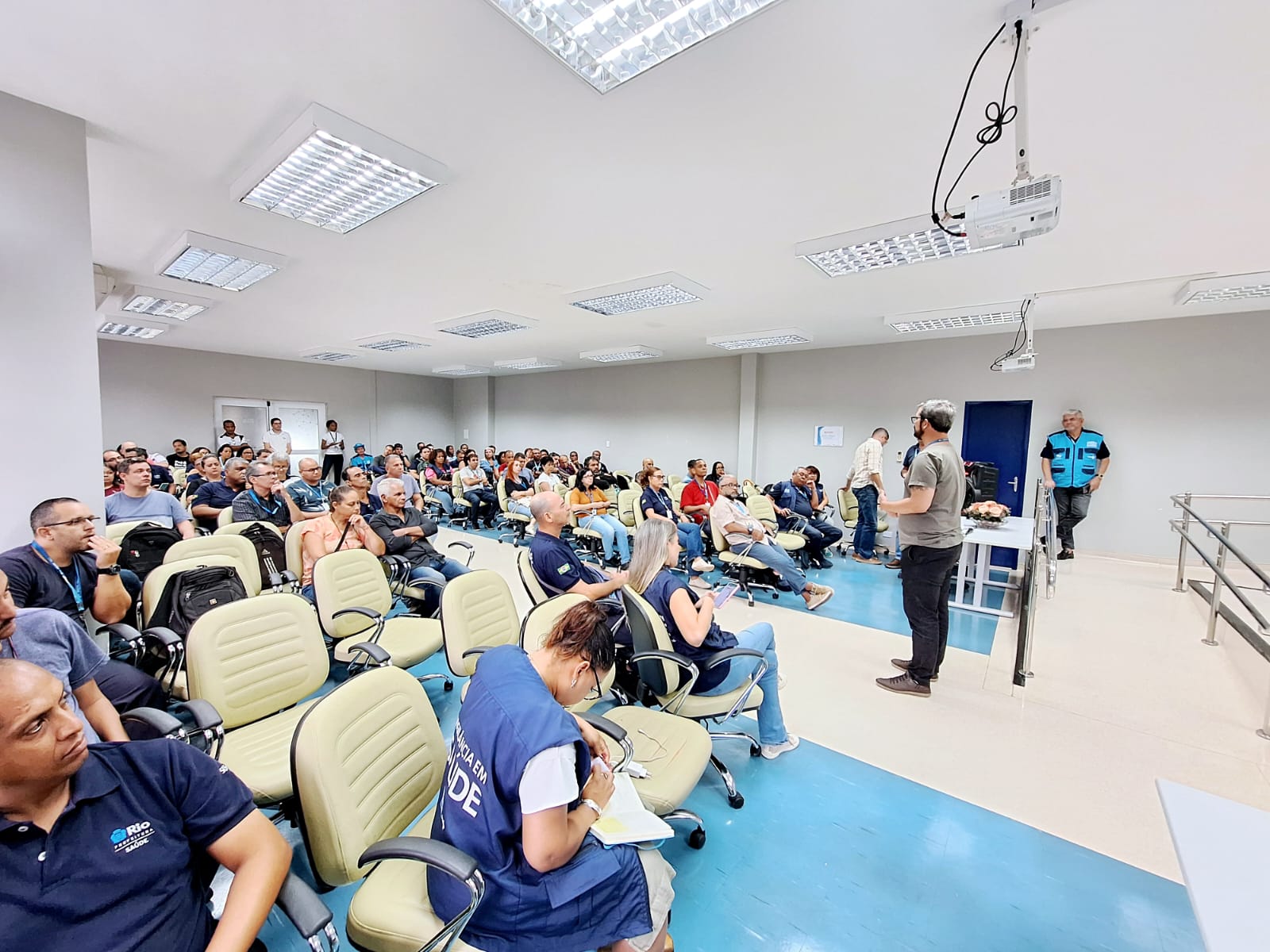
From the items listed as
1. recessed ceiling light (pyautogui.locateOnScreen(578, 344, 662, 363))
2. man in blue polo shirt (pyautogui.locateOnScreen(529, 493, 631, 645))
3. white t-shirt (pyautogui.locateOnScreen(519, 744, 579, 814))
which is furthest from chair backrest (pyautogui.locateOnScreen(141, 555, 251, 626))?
recessed ceiling light (pyautogui.locateOnScreen(578, 344, 662, 363))

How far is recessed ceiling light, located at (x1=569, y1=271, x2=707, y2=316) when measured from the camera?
4340 millimetres

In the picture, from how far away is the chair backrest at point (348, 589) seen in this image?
2.61 metres

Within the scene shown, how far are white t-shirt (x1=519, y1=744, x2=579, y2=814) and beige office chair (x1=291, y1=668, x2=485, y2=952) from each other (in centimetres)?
18

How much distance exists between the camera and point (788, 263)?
3.91 metres

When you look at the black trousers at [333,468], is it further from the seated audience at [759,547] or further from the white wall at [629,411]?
the seated audience at [759,547]

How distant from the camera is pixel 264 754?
5.41 ft

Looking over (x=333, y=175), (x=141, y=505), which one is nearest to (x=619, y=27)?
(x=333, y=175)

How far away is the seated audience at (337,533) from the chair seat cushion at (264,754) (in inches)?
57.5

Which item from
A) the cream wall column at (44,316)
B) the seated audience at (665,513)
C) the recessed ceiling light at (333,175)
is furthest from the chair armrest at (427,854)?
the seated audience at (665,513)

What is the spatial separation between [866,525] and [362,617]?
5605mm

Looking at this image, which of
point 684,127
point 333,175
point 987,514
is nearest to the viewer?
point 684,127

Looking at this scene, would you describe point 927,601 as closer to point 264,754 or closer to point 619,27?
point 619,27

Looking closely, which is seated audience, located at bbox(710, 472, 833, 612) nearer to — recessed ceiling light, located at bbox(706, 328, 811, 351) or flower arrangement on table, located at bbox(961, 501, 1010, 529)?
flower arrangement on table, located at bbox(961, 501, 1010, 529)

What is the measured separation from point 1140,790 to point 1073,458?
16.9 ft
